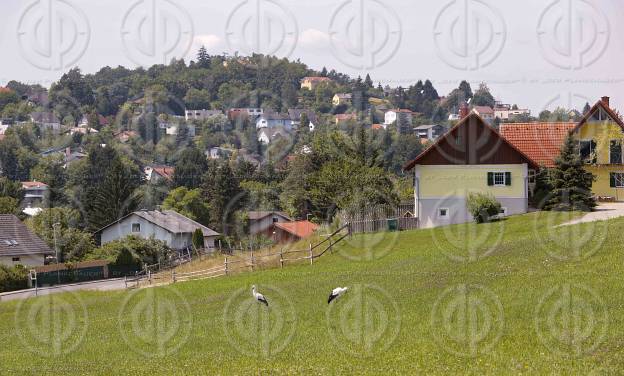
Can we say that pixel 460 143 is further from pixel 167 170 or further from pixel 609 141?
pixel 167 170

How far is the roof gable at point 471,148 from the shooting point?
173 feet

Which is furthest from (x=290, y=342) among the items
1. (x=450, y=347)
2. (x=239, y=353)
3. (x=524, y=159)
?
(x=524, y=159)

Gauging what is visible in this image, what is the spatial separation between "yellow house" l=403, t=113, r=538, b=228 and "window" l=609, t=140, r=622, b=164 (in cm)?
679

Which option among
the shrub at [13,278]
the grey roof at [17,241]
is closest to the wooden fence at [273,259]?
the shrub at [13,278]

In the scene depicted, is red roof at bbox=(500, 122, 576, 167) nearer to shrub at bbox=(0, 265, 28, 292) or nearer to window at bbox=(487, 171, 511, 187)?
window at bbox=(487, 171, 511, 187)

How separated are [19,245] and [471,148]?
134 feet

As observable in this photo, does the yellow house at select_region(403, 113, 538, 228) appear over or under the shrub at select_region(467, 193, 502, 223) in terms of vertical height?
over

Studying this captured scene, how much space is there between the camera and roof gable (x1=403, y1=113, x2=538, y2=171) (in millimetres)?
52844

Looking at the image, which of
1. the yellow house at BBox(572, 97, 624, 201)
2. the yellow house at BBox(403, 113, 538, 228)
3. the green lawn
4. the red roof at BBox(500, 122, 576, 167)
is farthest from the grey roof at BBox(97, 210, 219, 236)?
the green lawn

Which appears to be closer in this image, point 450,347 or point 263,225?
point 450,347

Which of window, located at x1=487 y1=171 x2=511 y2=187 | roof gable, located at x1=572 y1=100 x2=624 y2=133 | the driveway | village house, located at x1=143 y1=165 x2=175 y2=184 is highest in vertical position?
Answer: roof gable, located at x1=572 y1=100 x2=624 y2=133

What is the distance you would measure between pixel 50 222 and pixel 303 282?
6202 cm

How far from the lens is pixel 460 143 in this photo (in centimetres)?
5359

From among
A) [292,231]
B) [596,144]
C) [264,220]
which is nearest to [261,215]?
[264,220]
